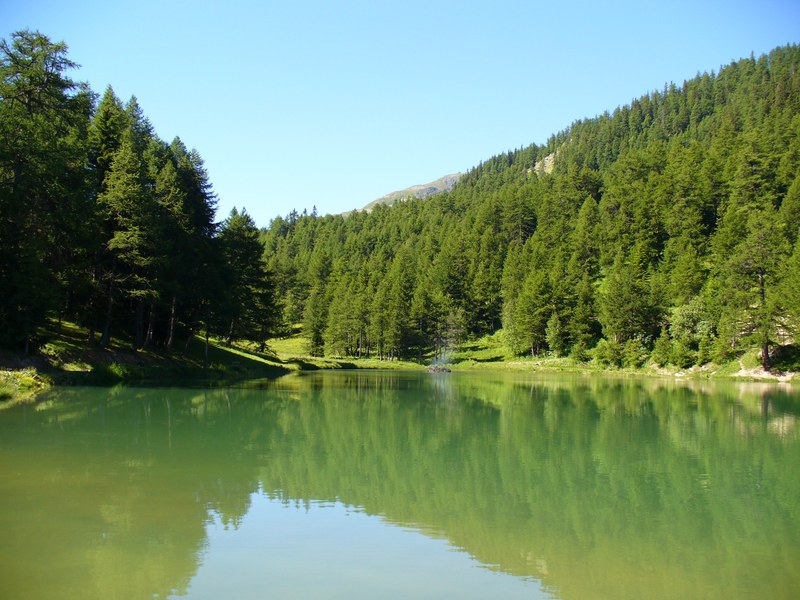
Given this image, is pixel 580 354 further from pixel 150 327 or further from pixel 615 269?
pixel 150 327

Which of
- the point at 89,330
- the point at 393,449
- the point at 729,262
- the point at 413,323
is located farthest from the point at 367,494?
the point at 413,323

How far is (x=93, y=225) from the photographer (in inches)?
1453

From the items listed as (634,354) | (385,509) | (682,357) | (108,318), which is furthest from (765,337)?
(385,509)

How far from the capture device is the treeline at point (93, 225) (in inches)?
1283

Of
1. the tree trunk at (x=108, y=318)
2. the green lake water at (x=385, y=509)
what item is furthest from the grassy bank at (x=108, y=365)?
the green lake water at (x=385, y=509)

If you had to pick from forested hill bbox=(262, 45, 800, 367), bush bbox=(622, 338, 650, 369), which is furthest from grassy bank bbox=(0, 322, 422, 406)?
forested hill bbox=(262, 45, 800, 367)

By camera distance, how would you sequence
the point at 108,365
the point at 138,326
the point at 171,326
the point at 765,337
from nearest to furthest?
the point at 108,365 → the point at 138,326 → the point at 171,326 → the point at 765,337

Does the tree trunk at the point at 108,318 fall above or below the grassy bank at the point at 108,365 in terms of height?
above

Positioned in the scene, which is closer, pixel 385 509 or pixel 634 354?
pixel 385 509

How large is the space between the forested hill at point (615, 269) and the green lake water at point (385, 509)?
5029 cm

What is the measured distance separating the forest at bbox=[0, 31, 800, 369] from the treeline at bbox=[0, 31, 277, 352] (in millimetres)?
125

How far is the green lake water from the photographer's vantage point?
7.73 meters

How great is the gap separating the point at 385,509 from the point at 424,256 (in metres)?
131

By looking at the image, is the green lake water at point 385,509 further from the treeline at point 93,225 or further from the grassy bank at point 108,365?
the treeline at point 93,225
